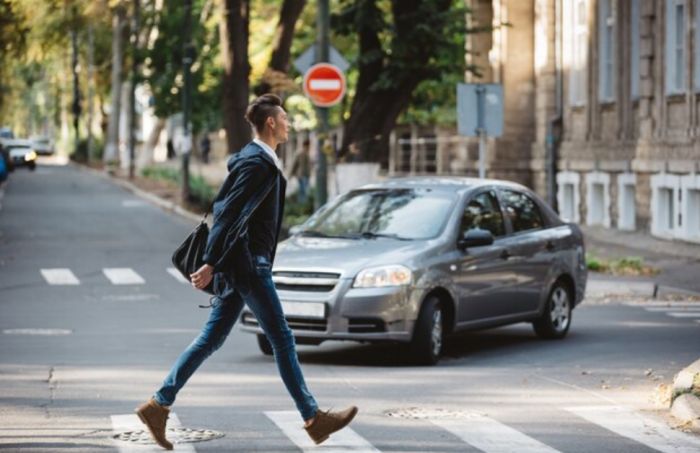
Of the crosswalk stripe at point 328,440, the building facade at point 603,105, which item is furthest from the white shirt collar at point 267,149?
the building facade at point 603,105

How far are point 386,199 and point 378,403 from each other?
162 inches

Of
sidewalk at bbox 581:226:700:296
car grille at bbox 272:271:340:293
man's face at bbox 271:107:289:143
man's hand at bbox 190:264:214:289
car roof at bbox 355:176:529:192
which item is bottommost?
sidewalk at bbox 581:226:700:296

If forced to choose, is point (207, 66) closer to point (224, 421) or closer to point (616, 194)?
point (616, 194)

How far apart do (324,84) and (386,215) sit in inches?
416

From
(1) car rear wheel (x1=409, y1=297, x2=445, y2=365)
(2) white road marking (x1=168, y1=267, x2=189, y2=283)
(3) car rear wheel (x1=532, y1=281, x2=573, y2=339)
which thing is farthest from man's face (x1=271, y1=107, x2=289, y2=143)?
(2) white road marking (x1=168, y1=267, x2=189, y2=283)

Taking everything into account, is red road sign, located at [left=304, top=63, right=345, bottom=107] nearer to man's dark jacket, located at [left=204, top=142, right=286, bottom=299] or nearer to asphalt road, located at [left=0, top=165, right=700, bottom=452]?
asphalt road, located at [left=0, top=165, right=700, bottom=452]

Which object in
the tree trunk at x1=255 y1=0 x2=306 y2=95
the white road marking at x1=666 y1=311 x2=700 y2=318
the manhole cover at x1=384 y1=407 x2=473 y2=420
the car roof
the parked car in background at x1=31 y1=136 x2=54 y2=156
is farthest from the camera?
the parked car in background at x1=31 y1=136 x2=54 y2=156

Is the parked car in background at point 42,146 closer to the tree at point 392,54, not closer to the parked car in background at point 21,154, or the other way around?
the parked car in background at point 21,154

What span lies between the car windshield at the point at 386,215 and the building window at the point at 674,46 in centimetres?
1546

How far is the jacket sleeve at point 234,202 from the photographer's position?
9.49 m

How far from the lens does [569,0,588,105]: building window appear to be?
35.8 metres

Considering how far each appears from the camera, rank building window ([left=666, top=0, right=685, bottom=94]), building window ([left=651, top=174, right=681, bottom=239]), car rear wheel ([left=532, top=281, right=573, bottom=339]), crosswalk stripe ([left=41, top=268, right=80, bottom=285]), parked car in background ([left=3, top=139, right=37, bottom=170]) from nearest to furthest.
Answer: car rear wheel ([left=532, top=281, right=573, bottom=339]) < crosswalk stripe ([left=41, top=268, right=80, bottom=285]) < building window ([left=651, top=174, right=681, bottom=239]) < building window ([left=666, top=0, right=685, bottom=94]) < parked car in background ([left=3, top=139, right=37, bottom=170])

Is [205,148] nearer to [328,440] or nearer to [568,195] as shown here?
[568,195]

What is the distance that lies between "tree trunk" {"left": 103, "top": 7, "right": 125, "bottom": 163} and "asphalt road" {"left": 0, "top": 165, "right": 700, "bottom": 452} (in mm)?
51664
